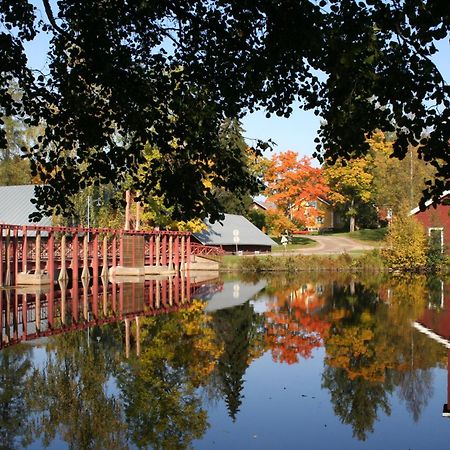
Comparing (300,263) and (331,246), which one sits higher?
(331,246)

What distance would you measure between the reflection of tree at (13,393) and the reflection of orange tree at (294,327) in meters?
5.83

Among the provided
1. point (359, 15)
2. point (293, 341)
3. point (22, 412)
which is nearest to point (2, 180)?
point (293, 341)

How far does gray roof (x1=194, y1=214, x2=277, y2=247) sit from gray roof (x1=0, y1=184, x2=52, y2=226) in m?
14.5

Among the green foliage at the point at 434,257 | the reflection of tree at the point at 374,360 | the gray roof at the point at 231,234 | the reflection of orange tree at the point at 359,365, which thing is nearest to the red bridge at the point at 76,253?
the gray roof at the point at 231,234

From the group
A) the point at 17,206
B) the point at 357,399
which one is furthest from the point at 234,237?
the point at 357,399

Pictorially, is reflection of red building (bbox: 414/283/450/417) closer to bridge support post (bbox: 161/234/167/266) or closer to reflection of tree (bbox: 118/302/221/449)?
reflection of tree (bbox: 118/302/221/449)

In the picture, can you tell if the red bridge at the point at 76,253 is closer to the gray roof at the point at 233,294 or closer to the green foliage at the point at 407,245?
the gray roof at the point at 233,294

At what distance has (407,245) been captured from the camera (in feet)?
156

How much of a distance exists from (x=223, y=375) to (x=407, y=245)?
3677 cm

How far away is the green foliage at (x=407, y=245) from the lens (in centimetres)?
4709

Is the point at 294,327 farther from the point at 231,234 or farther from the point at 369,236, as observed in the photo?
the point at 369,236

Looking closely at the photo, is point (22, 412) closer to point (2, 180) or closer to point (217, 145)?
point (217, 145)

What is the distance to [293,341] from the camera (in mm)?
18000

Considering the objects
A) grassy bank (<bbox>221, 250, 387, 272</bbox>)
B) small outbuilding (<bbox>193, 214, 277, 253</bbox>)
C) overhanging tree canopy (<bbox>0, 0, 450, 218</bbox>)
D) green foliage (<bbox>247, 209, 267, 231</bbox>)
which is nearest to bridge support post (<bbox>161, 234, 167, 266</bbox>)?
grassy bank (<bbox>221, 250, 387, 272</bbox>)
